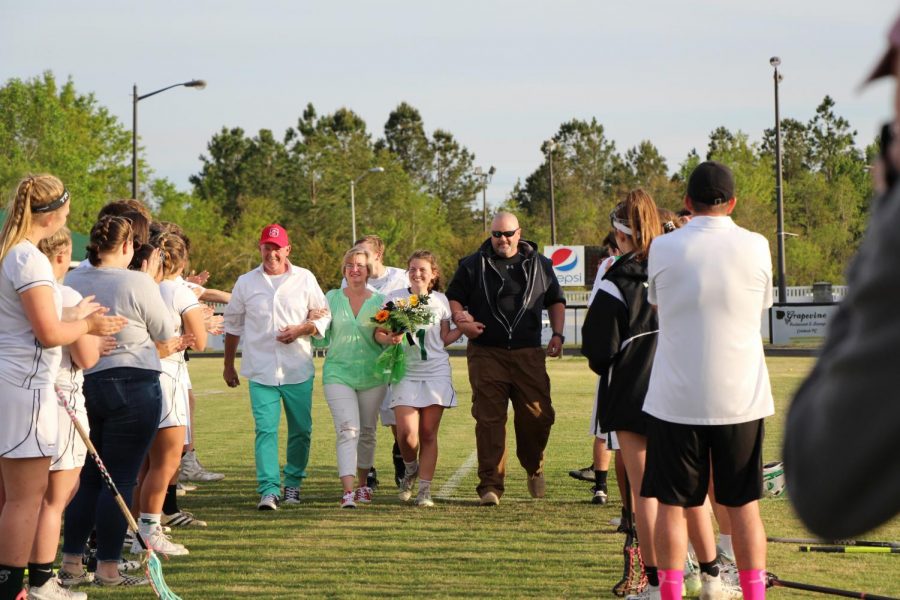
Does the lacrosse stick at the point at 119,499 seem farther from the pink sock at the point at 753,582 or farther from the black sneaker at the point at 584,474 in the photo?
the black sneaker at the point at 584,474

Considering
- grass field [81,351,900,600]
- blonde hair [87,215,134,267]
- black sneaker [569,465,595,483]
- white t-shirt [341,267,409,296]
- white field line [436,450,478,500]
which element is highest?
blonde hair [87,215,134,267]

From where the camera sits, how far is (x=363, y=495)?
9953 millimetres

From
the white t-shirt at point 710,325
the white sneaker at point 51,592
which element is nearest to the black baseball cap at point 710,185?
the white t-shirt at point 710,325

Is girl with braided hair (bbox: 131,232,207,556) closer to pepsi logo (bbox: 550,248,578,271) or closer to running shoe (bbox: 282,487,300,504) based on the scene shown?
running shoe (bbox: 282,487,300,504)

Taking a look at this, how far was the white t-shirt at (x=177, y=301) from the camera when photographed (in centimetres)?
806

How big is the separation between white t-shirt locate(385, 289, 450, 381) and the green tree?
55442 mm

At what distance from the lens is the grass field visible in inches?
265

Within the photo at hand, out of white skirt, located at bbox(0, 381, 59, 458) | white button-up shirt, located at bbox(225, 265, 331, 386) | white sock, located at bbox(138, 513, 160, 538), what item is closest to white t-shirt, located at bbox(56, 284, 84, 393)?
white skirt, located at bbox(0, 381, 59, 458)

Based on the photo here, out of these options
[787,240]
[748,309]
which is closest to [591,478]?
[748,309]

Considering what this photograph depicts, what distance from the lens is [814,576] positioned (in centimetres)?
687

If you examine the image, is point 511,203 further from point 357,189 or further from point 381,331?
point 381,331

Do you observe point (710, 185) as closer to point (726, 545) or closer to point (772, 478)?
point (726, 545)

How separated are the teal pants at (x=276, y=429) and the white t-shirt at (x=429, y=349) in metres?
0.92

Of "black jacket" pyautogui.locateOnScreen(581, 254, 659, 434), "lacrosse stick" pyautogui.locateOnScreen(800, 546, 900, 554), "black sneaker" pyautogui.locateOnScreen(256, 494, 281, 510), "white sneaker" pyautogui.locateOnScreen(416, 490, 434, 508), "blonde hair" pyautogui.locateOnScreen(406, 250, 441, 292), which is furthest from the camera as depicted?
"blonde hair" pyautogui.locateOnScreen(406, 250, 441, 292)
